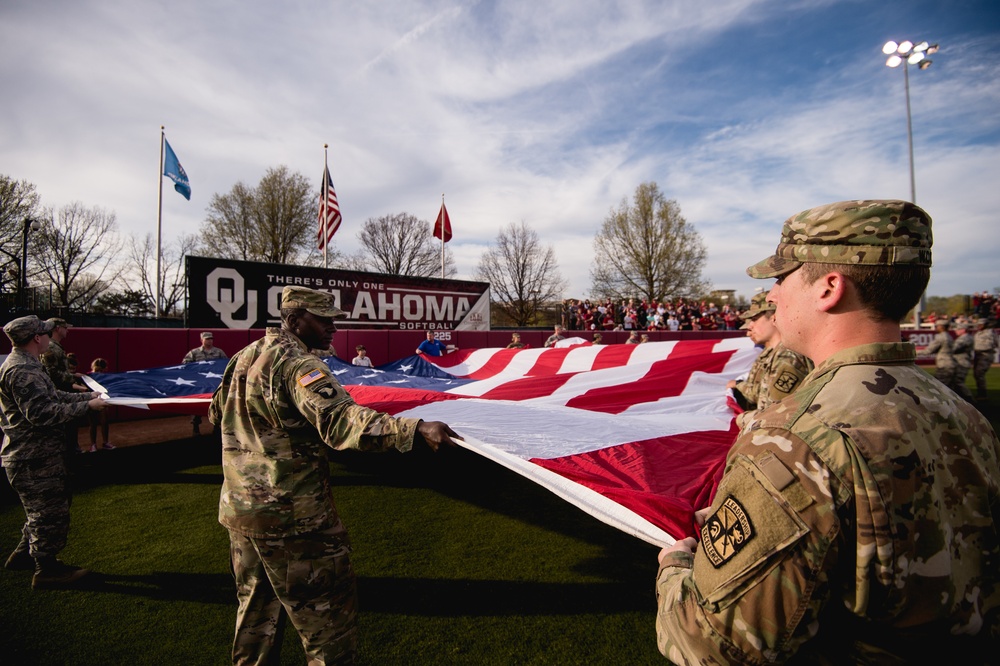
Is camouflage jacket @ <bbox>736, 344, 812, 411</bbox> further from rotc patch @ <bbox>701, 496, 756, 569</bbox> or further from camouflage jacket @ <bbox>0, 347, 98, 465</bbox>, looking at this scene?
camouflage jacket @ <bbox>0, 347, 98, 465</bbox>

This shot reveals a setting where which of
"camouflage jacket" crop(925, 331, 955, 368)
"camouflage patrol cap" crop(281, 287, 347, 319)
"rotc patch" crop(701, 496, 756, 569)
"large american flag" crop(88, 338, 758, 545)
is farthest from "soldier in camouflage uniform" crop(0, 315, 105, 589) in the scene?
"camouflage jacket" crop(925, 331, 955, 368)

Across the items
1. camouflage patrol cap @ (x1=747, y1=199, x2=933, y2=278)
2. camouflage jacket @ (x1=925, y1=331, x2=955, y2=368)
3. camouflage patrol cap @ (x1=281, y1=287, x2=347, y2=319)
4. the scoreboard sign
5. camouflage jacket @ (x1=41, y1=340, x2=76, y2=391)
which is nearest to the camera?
camouflage patrol cap @ (x1=747, y1=199, x2=933, y2=278)

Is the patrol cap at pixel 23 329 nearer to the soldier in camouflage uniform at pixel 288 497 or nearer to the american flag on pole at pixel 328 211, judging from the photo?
the soldier in camouflage uniform at pixel 288 497

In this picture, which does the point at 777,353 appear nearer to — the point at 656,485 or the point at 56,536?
the point at 656,485

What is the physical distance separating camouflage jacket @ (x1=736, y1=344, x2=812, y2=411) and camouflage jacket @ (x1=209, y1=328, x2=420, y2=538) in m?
1.98

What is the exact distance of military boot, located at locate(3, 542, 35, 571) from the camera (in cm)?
333

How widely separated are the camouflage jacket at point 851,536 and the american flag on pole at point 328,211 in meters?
14.0

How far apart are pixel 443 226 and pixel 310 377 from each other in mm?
15541

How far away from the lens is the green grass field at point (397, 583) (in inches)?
98.3

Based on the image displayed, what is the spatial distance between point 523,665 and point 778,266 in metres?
2.25

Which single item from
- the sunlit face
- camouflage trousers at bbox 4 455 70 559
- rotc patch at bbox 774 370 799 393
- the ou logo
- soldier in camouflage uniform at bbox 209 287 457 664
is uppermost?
the ou logo

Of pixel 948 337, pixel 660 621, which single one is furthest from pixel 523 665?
pixel 948 337

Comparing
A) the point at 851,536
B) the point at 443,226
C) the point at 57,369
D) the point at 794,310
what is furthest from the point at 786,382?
the point at 443,226

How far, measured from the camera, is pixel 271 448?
1860 mm
